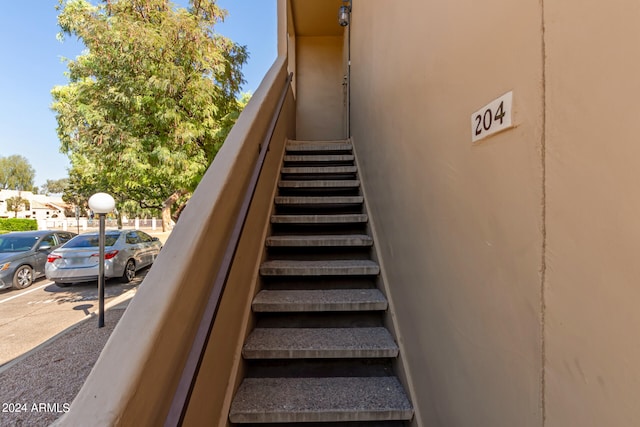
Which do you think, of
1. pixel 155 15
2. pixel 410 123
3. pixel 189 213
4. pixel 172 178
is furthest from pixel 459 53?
pixel 155 15

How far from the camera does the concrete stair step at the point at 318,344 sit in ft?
5.44

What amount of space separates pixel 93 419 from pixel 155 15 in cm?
470

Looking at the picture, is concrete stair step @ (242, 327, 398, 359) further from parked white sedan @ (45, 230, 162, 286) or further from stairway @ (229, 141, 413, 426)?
parked white sedan @ (45, 230, 162, 286)

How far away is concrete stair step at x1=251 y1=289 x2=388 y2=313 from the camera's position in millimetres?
1900

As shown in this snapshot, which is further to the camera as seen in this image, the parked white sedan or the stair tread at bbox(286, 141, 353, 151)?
the parked white sedan

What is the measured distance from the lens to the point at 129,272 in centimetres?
631

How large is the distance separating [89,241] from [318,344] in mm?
6434

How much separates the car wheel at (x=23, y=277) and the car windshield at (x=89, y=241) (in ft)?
4.45

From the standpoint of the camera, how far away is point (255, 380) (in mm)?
1631

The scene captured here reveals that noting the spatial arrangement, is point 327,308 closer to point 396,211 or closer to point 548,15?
point 396,211

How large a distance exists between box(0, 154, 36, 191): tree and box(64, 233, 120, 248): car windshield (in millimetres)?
36381

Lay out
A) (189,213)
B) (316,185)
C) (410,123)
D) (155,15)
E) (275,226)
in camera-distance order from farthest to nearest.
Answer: (155,15), (316,185), (275,226), (410,123), (189,213)

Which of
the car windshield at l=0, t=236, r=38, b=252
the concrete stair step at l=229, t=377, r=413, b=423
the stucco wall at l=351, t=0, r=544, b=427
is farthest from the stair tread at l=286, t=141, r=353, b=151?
the car windshield at l=0, t=236, r=38, b=252

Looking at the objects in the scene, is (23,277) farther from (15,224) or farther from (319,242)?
(15,224)
